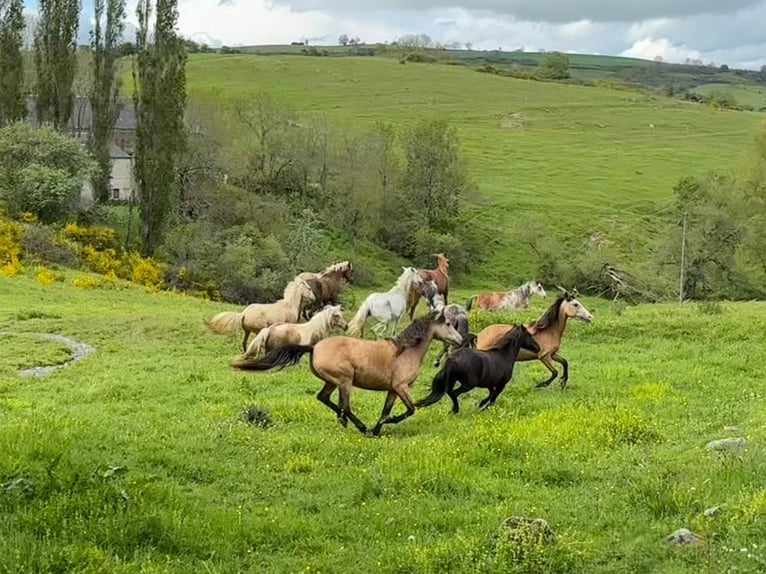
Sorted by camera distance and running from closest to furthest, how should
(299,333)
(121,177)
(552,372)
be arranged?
(552,372), (299,333), (121,177)

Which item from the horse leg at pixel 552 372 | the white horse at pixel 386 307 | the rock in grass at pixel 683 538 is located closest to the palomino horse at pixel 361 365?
the horse leg at pixel 552 372

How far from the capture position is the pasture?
708 centimetres

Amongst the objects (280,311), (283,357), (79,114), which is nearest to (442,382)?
(283,357)

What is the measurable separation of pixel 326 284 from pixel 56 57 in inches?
1433

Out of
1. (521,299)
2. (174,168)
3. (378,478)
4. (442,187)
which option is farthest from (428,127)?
(378,478)

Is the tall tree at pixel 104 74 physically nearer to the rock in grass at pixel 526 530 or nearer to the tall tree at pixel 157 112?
the tall tree at pixel 157 112

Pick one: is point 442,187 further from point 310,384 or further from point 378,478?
point 378,478

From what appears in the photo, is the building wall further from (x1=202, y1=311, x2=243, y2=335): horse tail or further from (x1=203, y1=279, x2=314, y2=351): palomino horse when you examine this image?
(x1=203, y1=279, x2=314, y2=351): palomino horse

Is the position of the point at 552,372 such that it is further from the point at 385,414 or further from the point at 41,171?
the point at 41,171

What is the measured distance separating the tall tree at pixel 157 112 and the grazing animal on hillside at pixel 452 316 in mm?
29226

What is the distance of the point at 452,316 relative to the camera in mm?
18266

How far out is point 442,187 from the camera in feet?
219

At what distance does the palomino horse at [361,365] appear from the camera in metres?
12.2

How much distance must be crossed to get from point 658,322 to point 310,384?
10.8 metres
